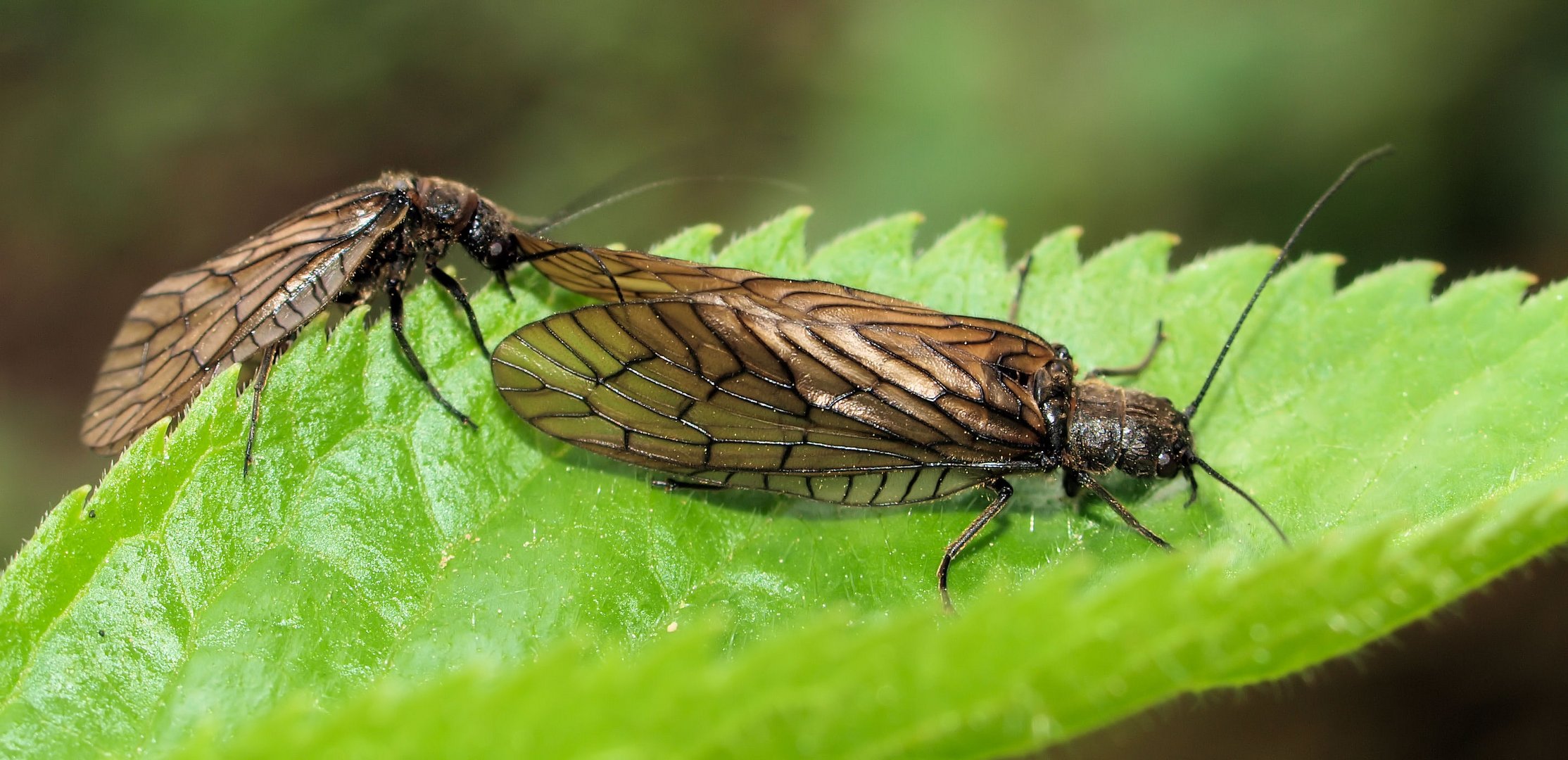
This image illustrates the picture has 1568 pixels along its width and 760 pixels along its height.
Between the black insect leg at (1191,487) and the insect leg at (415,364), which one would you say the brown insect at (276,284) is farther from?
the black insect leg at (1191,487)

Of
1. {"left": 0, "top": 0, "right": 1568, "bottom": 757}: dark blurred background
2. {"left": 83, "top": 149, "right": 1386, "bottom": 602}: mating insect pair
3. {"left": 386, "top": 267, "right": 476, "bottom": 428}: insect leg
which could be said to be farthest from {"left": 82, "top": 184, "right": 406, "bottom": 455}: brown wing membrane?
{"left": 0, "top": 0, "right": 1568, "bottom": 757}: dark blurred background

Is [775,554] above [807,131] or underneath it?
underneath

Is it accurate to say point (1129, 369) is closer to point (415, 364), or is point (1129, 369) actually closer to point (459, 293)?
point (459, 293)

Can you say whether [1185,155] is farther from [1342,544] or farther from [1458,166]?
[1342,544]

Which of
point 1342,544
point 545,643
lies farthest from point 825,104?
point 1342,544

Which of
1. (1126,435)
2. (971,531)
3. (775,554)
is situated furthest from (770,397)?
(1126,435)

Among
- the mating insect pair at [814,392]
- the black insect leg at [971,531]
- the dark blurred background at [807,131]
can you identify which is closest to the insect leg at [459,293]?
the mating insect pair at [814,392]
